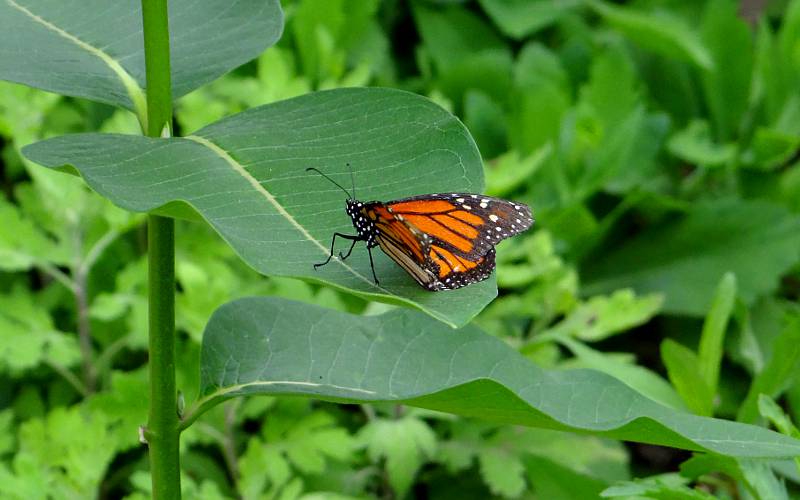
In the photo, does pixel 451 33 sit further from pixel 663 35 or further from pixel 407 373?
pixel 407 373

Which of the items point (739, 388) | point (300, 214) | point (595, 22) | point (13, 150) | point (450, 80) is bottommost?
point (739, 388)

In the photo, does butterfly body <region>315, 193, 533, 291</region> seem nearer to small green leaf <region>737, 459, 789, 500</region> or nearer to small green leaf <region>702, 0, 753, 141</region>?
small green leaf <region>737, 459, 789, 500</region>

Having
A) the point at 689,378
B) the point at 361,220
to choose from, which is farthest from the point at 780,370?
the point at 361,220

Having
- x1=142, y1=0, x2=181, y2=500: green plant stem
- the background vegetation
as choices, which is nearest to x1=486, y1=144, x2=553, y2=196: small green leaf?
the background vegetation

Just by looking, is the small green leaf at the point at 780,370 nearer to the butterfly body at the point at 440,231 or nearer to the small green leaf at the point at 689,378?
the small green leaf at the point at 689,378

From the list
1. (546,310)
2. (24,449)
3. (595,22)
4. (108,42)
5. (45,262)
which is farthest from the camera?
(595,22)

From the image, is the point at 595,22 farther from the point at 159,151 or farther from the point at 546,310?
the point at 159,151

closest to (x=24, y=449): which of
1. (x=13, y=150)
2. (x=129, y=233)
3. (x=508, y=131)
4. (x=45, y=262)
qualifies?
(x=45, y=262)
